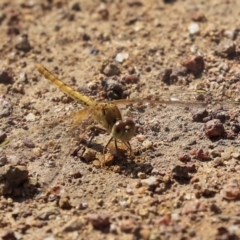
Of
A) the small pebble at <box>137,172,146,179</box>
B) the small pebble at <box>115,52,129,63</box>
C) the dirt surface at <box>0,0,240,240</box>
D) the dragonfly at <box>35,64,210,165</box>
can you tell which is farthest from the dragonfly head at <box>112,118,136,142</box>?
the small pebble at <box>115,52,129,63</box>

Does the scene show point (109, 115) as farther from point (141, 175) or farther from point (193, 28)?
point (193, 28)

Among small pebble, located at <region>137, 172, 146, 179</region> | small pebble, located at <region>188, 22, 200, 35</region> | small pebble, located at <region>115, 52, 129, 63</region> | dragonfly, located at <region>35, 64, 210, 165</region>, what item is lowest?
small pebble, located at <region>137, 172, 146, 179</region>

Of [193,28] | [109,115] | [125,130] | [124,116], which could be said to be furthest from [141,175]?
[193,28]

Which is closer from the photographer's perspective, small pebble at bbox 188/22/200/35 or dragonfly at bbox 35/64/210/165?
dragonfly at bbox 35/64/210/165

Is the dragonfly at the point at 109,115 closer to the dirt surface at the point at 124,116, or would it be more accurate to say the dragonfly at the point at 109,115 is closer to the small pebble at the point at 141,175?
the dirt surface at the point at 124,116

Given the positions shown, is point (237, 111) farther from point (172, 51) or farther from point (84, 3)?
point (84, 3)

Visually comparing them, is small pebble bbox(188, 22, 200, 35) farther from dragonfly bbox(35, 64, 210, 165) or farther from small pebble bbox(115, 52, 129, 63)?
dragonfly bbox(35, 64, 210, 165)
